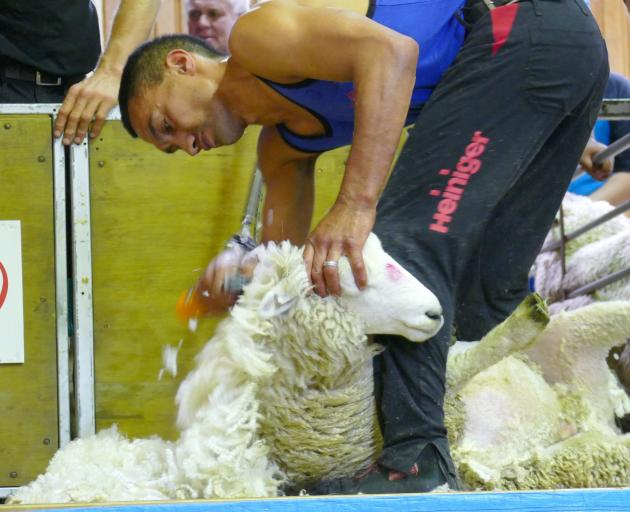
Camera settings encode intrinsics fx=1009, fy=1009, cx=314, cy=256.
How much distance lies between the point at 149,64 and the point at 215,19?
1.47 meters

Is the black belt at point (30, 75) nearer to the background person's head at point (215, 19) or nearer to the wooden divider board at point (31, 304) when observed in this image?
the wooden divider board at point (31, 304)

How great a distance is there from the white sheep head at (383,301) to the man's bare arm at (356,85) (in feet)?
0.07

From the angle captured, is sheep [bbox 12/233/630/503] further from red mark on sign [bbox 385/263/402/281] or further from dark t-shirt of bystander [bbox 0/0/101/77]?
dark t-shirt of bystander [bbox 0/0/101/77]

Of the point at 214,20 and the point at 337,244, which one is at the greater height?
the point at 337,244

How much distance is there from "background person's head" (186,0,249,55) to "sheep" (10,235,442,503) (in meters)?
1.94

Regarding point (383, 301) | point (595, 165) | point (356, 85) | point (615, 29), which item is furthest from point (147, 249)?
point (615, 29)

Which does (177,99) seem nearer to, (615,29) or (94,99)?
(94,99)

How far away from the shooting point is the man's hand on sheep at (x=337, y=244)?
64.1 inches

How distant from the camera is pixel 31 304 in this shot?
9.45ft

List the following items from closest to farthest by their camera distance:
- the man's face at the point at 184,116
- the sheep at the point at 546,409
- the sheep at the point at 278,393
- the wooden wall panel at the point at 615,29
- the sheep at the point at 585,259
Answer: the sheep at the point at 278,393 < the sheep at the point at 546,409 < the man's face at the point at 184,116 < the sheep at the point at 585,259 < the wooden wall panel at the point at 615,29

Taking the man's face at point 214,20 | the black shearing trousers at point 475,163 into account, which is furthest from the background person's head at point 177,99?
the man's face at point 214,20

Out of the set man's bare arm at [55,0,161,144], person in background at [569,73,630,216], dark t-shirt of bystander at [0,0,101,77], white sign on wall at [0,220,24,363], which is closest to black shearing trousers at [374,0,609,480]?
man's bare arm at [55,0,161,144]

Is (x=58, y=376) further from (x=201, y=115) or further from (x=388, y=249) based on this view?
(x=388, y=249)

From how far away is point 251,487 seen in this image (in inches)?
64.4
